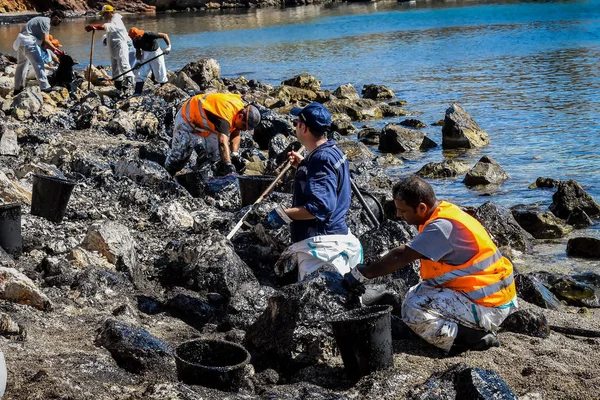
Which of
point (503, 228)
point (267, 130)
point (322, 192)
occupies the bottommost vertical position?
point (503, 228)

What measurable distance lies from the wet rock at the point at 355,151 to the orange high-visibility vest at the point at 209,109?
16.0 feet

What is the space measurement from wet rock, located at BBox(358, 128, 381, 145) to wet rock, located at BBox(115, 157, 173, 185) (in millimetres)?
7474

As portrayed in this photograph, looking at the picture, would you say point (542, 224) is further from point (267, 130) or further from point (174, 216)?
point (267, 130)

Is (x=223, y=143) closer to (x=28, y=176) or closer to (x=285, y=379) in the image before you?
(x=28, y=176)

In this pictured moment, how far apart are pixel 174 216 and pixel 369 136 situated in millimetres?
8986

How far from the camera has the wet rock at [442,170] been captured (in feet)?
44.3

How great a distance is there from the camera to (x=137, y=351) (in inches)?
192

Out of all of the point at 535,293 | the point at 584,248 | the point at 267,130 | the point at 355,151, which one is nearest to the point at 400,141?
the point at 355,151

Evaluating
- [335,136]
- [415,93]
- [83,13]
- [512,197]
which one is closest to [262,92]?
[415,93]

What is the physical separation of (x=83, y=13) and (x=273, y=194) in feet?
235

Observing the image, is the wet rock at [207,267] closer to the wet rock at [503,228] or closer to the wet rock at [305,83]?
the wet rock at [503,228]

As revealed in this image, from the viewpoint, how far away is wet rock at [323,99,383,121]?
1970 cm

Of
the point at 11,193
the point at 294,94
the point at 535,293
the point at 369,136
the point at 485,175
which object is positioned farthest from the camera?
the point at 294,94

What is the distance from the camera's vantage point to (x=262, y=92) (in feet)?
74.7
